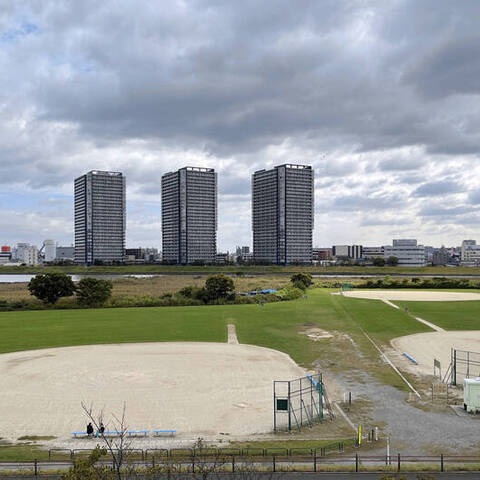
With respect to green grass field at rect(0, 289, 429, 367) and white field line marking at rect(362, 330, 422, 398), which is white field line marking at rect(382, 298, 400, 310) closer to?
green grass field at rect(0, 289, 429, 367)

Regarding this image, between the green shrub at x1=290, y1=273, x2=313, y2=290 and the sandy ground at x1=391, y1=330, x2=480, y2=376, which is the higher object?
the green shrub at x1=290, y1=273, x2=313, y2=290

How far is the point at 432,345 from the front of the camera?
52.4 metres

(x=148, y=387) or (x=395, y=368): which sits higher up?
(x=148, y=387)

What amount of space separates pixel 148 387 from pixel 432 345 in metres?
32.3

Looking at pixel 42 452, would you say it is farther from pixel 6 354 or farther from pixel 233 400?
pixel 6 354

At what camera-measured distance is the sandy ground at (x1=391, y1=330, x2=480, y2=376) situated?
43.8m

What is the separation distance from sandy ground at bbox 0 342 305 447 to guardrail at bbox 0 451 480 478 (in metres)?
3.52

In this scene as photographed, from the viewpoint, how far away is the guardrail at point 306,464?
70.8ft

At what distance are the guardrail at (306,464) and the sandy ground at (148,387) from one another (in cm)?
352

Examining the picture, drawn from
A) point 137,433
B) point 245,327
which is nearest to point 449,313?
point 245,327

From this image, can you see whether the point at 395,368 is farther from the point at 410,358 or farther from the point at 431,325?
the point at 431,325

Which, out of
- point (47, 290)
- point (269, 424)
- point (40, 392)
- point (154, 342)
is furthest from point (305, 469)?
point (47, 290)

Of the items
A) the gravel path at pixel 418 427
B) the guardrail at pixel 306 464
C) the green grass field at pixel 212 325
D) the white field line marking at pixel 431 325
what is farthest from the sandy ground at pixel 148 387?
the white field line marking at pixel 431 325

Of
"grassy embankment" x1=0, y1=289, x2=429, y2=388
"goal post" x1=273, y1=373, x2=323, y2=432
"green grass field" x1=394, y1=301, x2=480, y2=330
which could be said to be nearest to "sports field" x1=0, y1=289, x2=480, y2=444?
"grassy embankment" x1=0, y1=289, x2=429, y2=388
